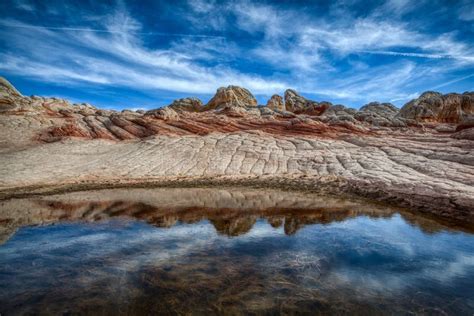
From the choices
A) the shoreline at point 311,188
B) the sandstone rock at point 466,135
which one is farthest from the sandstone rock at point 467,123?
the shoreline at point 311,188

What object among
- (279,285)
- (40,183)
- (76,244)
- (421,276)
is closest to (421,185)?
(421,276)

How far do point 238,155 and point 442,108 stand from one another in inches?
2273

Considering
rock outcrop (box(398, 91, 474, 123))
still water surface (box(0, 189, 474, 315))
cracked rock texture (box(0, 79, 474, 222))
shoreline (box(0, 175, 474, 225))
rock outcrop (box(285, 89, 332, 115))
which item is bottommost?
still water surface (box(0, 189, 474, 315))

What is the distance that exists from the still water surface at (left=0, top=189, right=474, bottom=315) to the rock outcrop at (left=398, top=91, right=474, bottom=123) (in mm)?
58810

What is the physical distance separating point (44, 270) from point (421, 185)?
19.1m

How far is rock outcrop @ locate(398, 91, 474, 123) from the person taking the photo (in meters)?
62.5

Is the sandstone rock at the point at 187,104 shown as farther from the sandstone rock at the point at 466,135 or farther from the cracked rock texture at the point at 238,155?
the sandstone rock at the point at 466,135

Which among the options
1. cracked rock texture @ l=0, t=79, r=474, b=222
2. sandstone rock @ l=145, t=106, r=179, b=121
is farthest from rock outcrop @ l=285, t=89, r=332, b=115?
sandstone rock @ l=145, t=106, r=179, b=121

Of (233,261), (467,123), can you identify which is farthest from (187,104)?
(233,261)

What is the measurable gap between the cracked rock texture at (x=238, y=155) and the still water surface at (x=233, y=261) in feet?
15.8

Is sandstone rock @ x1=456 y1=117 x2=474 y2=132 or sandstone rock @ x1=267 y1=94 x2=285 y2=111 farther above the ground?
sandstone rock @ x1=267 y1=94 x2=285 y2=111

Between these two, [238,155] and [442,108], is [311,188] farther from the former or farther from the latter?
[442,108]

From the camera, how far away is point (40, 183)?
855 inches

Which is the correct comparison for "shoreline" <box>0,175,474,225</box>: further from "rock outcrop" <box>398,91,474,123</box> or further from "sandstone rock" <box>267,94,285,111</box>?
"sandstone rock" <box>267,94,285,111</box>
